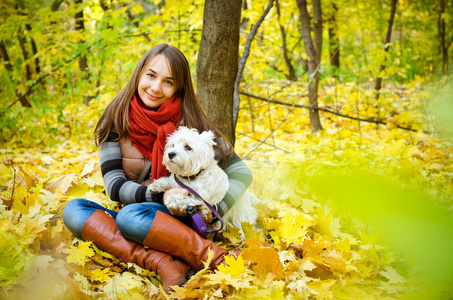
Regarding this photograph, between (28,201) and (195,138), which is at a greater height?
(195,138)

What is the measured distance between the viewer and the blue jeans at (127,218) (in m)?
1.94

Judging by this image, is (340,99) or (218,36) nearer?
(218,36)

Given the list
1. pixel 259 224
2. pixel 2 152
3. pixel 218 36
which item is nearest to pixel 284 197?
pixel 259 224

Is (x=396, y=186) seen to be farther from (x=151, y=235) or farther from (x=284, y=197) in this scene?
(x=284, y=197)

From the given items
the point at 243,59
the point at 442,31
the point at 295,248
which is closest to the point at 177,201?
the point at 295,248

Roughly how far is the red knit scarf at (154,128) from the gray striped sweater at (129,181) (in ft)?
0.47

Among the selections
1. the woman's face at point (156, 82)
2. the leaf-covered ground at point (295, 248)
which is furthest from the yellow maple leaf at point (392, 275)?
the woman's face at point (156, 82)

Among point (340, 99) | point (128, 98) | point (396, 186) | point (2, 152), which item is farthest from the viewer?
point (340, 99)

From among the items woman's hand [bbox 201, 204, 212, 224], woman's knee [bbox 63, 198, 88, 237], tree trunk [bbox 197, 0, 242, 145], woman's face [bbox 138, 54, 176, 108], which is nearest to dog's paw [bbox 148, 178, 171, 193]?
woman's hand [bbox 201, 204, 212, 224]

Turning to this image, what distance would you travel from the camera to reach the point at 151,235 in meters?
1.93

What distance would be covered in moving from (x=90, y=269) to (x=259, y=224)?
122cm

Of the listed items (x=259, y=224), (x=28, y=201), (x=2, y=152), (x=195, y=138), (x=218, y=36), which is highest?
(x=218, y=36)

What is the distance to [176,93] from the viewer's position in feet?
7.87

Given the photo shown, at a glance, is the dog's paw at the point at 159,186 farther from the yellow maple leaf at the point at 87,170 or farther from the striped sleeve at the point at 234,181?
the yellow maple leaf at the point at 87,170
